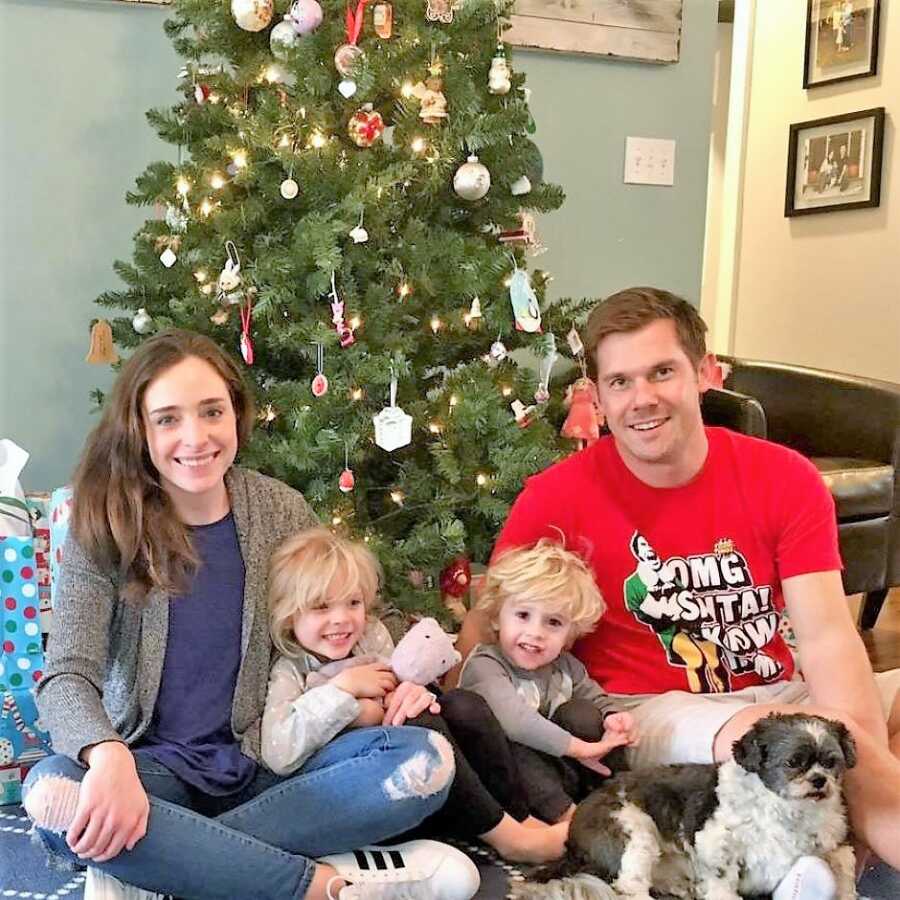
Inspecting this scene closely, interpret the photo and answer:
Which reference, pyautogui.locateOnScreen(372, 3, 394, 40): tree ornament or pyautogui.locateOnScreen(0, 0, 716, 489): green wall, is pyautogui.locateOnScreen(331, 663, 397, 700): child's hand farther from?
pyautogui.locateOnScreen(0, 0, 716, 489): green wall

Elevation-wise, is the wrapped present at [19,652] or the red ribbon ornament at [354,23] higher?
the red ribbon ornament at [354,23]

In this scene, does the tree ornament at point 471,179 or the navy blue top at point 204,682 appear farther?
the tree ornament at point 471,179

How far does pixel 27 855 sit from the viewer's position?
1.67 metres

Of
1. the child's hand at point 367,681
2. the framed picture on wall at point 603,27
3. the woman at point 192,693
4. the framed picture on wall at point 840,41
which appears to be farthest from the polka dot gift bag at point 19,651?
the framed picture on wall at point 840,41

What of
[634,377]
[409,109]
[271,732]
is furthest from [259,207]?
[271,732]

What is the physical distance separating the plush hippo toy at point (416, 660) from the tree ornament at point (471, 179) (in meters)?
0.87

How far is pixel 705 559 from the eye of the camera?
168 cm

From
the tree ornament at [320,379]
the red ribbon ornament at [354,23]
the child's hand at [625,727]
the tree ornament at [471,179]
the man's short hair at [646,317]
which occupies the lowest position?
the child's hand at [625,727]

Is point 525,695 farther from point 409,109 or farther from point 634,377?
point 409,109

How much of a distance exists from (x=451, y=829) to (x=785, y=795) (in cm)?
50

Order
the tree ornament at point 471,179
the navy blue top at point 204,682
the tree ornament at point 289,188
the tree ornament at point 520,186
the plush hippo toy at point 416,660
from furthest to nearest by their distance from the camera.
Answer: the tree ornament at point 520,186 < the tree ornament at point 471,179 < the tree ornament at point 289,188 < the plush hippo toy at point 416,660 < the navy blue top at point 204,682

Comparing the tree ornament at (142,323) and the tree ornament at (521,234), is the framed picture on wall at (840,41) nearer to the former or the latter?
the tree ornament at (521,234)

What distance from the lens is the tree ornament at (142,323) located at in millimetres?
2234

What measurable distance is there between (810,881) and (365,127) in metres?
1.42
